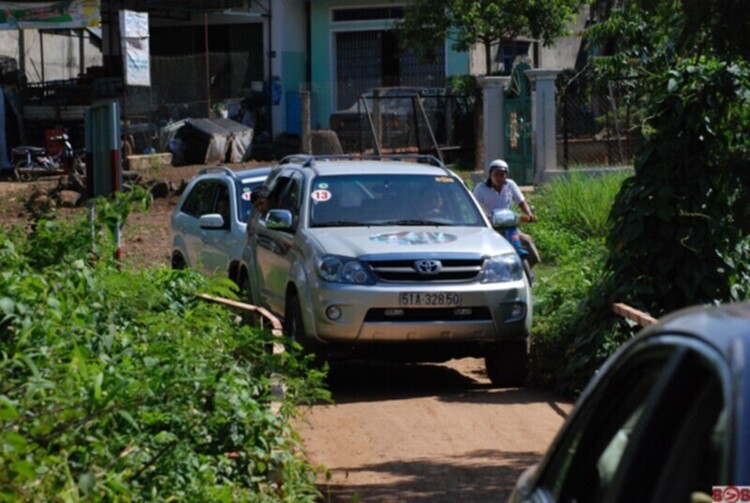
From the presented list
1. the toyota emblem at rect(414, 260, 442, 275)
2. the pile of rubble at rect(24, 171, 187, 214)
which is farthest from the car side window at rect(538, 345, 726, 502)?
the pile of rubble at rect(24, 171, 187, 214)

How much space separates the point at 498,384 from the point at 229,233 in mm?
4494

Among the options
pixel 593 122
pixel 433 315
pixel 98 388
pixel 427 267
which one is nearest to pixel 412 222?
pixel 427 267

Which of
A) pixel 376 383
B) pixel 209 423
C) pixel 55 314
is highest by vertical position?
pixel 55 314

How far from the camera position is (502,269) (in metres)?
10.8

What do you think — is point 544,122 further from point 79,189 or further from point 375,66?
point 375,66

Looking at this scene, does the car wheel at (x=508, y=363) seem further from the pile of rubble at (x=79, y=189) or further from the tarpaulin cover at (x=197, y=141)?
the tarpaulin cover at (x=197, y=141)

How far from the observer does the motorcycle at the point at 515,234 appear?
11883 millimetres

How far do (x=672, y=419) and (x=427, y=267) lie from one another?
7.80 metres

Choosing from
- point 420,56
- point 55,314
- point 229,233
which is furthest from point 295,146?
point 55,314

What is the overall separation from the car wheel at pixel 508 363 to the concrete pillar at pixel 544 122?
12973 millimetres

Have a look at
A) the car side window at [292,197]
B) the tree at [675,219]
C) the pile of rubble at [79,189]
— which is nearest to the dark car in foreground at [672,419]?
the tree at [675,219]

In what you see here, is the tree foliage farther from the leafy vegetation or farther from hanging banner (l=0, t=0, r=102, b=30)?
hanging banner (l=0, t=0, r=102, b=30)

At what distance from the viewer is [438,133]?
32.5 m

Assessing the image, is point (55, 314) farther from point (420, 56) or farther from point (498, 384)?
point (420, 56)
